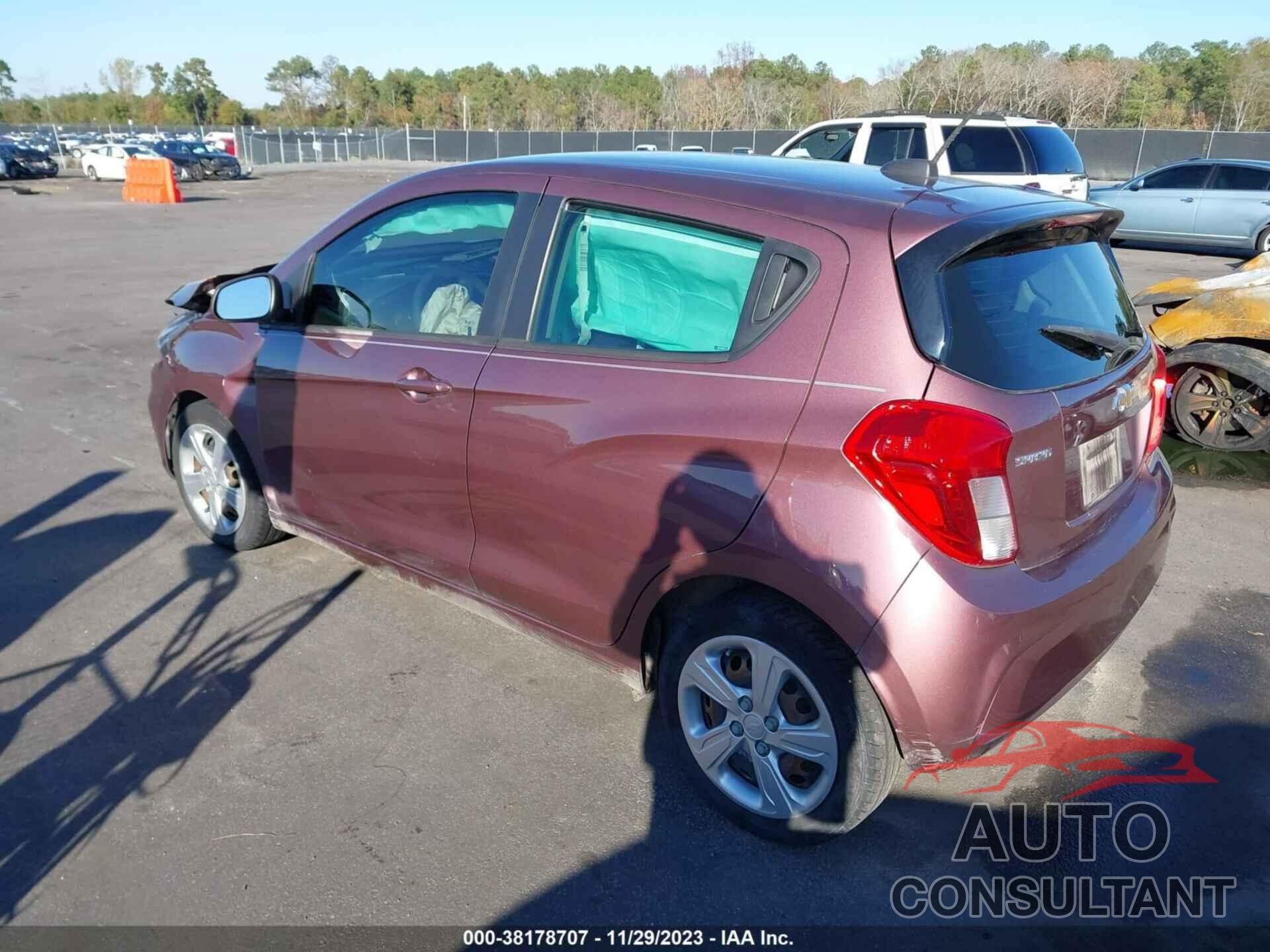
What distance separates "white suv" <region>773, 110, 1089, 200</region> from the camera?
1170cm

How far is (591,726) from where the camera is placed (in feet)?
11.0

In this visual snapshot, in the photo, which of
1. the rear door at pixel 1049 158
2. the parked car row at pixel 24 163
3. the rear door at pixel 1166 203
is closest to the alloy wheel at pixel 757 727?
the rear door at pixel 1049 158

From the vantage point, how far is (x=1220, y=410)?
247 inches

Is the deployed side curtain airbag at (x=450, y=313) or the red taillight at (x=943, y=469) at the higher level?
the deployed side curtain airbag at (x=450, y=313)

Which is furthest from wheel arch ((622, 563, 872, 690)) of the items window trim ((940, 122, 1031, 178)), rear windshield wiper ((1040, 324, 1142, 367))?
window trim ((940, 122, 1031, 178))

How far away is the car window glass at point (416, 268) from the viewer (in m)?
3.38

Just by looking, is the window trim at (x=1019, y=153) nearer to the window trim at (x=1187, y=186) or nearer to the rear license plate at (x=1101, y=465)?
the window trim at (x=1187, y=186)

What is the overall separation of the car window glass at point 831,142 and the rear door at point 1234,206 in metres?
8.06

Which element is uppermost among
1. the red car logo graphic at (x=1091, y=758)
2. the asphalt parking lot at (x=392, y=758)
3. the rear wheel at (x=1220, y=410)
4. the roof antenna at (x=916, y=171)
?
the roof antenna at (x=916, y=171)

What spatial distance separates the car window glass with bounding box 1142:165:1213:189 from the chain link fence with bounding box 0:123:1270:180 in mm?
16515

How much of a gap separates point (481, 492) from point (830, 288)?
1.38 metres

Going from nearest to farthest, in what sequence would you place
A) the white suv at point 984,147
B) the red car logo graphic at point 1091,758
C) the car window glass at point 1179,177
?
the red car logo graphic at point 1091,758
the white suv at point 984,147
the car window glass at point 1179,177

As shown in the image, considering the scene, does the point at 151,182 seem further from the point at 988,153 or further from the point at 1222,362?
the point at 1222,362

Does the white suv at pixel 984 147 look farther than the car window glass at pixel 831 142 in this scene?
No
